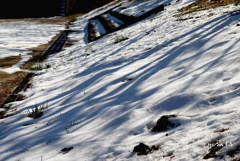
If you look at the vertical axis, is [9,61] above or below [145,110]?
below

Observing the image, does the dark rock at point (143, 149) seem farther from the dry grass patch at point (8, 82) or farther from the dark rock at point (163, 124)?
the dry grass patch at point (8, 82)

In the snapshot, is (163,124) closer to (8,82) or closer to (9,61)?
(8,82)

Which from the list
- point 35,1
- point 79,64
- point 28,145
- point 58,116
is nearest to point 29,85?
point 79,64

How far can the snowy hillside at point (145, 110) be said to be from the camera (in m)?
1.90

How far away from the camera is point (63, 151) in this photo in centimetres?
228

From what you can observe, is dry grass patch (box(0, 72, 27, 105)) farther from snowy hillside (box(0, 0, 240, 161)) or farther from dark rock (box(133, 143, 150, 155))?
dark rock (box(133, 143, 150, 155))

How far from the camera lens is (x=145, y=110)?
2.65 m

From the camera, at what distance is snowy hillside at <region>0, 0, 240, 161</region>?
6.24 feet

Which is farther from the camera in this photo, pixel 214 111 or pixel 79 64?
pixel 79 64

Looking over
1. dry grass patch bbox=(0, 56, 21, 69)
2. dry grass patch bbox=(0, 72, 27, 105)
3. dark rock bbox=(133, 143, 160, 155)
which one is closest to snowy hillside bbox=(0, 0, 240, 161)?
dark rock bbox=(133, 143, 160, 155)

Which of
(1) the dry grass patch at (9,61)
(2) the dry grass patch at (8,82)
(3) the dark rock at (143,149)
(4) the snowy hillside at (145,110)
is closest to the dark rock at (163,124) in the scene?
(4) the snowy hillside at (145,110)

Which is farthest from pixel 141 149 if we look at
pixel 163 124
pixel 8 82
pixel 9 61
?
pixel 9 61

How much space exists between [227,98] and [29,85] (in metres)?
4.54

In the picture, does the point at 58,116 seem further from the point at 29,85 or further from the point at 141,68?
the point at 29,85
